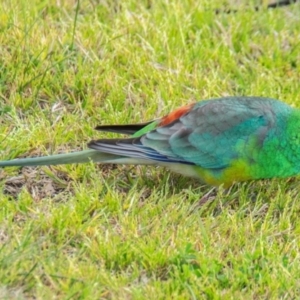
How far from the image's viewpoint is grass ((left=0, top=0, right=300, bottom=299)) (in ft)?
10.9

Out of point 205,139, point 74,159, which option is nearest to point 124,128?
point 74,159

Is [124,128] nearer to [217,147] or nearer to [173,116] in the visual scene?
[173,116]

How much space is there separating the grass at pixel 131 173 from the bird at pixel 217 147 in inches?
4.9

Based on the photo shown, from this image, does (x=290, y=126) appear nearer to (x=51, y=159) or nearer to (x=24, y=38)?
(x=51, y=159)

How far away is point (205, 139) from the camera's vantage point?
3.95 m

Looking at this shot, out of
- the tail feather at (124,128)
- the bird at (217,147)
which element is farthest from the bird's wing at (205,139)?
the tail feather at (124,128)

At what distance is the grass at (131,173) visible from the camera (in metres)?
3.32

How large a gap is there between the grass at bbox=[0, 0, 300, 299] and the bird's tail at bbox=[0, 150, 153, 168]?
0.28ft

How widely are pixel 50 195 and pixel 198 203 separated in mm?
773

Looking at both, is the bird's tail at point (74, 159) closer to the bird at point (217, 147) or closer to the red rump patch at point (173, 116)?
the bird at point (217, 147)

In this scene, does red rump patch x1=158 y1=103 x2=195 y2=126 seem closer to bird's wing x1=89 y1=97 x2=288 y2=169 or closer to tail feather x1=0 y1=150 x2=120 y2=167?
bird's wing x1=89 y1=97 x2=288 y2=169

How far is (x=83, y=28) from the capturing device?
16.6 ft

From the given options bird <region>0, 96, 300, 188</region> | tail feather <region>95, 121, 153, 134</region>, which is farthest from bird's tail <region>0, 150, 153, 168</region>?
tail feather <region>95, 121, 153, 134</region>

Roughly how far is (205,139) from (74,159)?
0.70m
